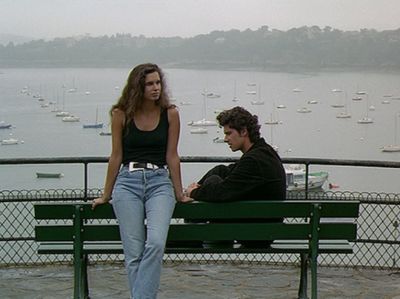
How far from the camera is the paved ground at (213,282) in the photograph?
5.55m

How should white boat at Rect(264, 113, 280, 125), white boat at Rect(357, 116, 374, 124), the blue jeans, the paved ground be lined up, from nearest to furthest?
the blue jeans < the paved ground < white boat at Rect(264, 113, 280, 125) < white boat at Rect(357, 116, 374, 124)

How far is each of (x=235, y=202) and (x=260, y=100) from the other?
3461 inches

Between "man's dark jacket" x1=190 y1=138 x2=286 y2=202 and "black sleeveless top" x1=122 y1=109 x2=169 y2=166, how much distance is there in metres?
0.32

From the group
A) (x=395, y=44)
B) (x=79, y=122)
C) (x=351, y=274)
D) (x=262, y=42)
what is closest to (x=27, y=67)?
(x=79, y=122)

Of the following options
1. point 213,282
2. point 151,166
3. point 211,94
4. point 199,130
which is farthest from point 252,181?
point 211,94

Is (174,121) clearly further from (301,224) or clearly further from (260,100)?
(260,100)

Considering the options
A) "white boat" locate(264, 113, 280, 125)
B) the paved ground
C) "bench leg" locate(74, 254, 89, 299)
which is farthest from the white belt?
"white boat" locate(264, 113, 280, 125)

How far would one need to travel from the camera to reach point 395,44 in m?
56.1

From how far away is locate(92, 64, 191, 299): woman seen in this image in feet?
14.1

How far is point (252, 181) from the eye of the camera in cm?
439

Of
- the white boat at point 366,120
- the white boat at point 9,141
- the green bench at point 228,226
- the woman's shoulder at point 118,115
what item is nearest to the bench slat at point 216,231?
the green bench at point 228,226

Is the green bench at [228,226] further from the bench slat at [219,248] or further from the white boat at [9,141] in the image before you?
the white boat at [9,141]

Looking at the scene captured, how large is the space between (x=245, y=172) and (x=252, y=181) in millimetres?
69

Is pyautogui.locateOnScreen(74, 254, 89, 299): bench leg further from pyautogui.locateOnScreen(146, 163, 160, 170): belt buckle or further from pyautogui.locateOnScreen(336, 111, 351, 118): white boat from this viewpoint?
pyautogui.locateOnScreen(336, 111, 351, 118): white boat
